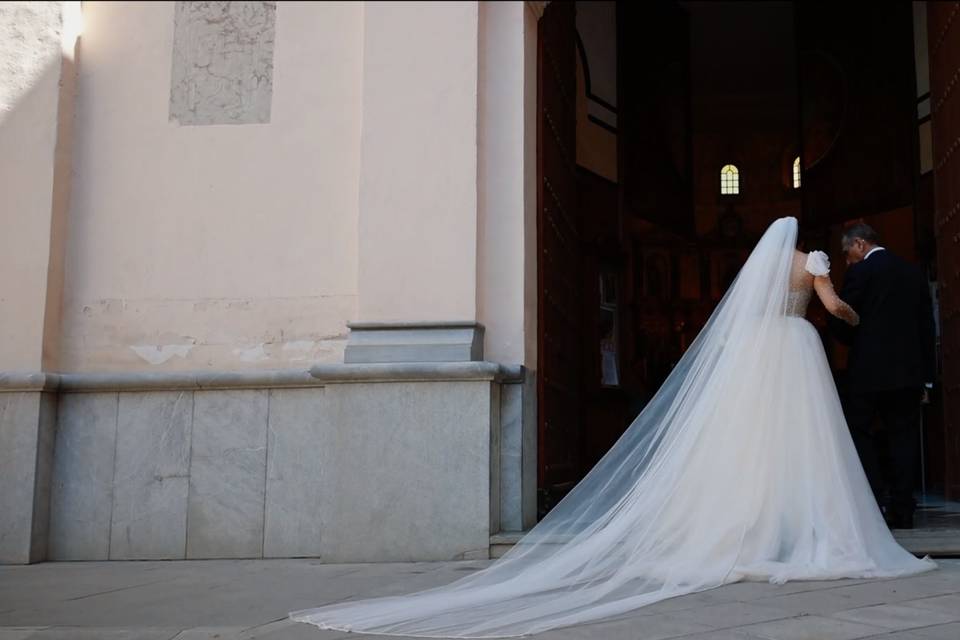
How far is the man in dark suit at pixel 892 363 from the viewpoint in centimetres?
659

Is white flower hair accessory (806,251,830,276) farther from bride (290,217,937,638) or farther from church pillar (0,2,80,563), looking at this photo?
church pillar (0,2,80,563)

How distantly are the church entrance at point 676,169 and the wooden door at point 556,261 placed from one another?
0.03m

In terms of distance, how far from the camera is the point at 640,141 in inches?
522

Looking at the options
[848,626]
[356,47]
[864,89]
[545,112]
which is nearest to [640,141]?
[864,89]

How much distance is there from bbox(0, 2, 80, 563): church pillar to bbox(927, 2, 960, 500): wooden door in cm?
677

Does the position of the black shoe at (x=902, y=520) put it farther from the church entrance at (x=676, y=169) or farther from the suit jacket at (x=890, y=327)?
the suit jacket at (x=890, y=327)

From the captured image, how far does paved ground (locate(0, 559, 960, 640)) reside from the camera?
13.1 feet

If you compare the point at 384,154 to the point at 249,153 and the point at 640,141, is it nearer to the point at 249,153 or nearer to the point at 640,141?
the point at 249,153

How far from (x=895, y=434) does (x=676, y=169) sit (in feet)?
26.3

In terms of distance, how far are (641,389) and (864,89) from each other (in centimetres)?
457

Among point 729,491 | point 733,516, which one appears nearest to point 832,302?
point 729,491

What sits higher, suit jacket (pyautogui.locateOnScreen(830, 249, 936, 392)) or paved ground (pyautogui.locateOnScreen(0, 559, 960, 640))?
suit jacket (pyautogui.locateOnScreen(830, 249, 936, 392))

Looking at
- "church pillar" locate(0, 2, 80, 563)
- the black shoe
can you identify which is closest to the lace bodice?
the black shoe

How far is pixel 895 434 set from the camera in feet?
22.0
